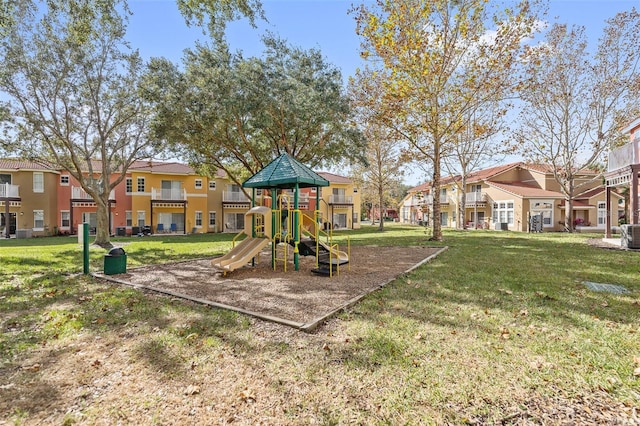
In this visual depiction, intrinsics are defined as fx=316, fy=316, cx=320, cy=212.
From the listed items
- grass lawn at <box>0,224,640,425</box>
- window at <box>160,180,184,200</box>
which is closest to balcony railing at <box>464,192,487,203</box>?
grass lawn at <box>0,224,640,425</box>

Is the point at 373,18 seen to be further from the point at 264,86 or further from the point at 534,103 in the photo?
the point at 534,103

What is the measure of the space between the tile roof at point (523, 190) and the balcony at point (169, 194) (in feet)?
110

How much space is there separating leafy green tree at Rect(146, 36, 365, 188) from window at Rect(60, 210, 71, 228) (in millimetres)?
21302

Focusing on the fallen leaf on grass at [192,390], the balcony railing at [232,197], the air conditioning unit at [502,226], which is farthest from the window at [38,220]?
the air conditioning unit at [502,226]

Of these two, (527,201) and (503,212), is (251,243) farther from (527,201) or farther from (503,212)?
(503,212)

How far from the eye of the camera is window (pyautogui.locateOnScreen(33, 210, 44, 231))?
29.1 m

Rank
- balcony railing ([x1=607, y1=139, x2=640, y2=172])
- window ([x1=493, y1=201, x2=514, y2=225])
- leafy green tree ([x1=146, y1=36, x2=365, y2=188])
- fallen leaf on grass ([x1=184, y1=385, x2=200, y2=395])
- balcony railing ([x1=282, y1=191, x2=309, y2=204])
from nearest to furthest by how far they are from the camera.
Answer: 1. fallen leaf on grass ([x1=184, y1=385, x2=200, y2=395])
2. balcony railing ([x1=282, y1=191, x2=309, y2=204])
3. balcony railing ([x1=607, y1=139, x2=640, y2=172])
4. leafy green tree ([x1=146, y1=36, x2=365, y2=188])
5. window ([x1=493, y1=201, x2=514, y2=225])

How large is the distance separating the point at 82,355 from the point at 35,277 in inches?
262

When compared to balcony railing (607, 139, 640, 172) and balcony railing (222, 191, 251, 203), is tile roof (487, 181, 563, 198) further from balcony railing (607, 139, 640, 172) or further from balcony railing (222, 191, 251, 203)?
balcony railing (222, 191, 251, 203)

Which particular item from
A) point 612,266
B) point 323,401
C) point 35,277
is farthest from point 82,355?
point 612,266

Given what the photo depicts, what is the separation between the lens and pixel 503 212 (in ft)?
111

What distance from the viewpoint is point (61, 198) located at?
30281 millimetres

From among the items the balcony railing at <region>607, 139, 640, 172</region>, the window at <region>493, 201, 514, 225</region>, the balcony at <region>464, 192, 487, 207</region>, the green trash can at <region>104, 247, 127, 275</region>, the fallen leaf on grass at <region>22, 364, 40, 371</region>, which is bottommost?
the fallen leaf on grass at <region>22, 364, 40, 371</region>

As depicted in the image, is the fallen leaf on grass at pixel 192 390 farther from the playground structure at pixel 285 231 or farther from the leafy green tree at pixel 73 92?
the leafy green tree at pixel 73 92
